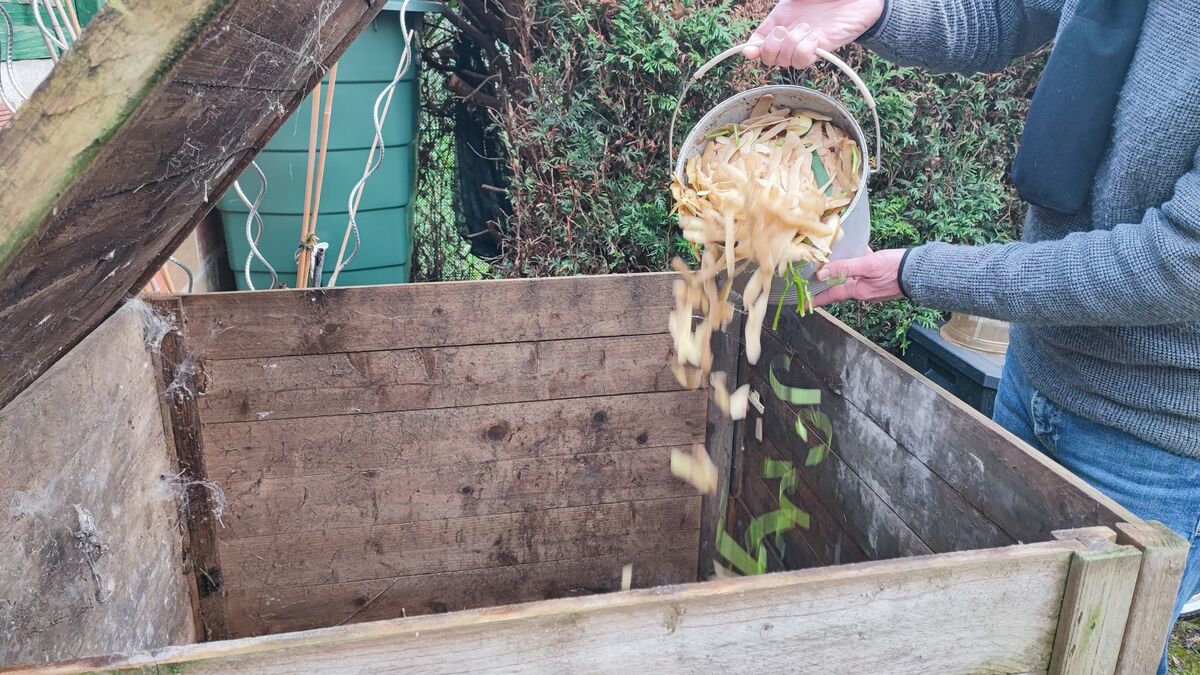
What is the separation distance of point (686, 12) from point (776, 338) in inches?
59.2

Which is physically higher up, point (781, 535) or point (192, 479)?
point (192, 479)

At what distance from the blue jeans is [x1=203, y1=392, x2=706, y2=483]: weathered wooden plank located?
115 cm

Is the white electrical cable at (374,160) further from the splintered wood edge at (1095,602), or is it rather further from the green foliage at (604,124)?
the splintered wood edge at (1095,602)

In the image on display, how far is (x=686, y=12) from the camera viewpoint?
3.18 metres

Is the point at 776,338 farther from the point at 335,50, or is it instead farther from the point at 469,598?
the point at 335,50

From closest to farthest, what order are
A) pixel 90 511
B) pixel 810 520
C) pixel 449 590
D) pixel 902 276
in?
1. pixel 902 276
2. pixel 90 511
3. pixel 810 520
4. pixel 449 590

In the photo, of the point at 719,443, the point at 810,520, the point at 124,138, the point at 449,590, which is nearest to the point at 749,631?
the point at 124,138

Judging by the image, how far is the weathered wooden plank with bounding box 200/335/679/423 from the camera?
224cm

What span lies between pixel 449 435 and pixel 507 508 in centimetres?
31

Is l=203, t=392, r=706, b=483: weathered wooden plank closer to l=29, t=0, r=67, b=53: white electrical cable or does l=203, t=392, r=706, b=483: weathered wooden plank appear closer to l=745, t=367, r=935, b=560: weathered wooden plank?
l=745, t=367, r=935, b=560: weathered wooden plank

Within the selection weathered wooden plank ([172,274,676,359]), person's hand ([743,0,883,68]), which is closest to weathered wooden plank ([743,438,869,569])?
weathered wooden plank ([172,274,676,359])

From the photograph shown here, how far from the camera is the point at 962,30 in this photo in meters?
1.85

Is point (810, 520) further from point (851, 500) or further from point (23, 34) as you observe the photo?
point (23, 34)

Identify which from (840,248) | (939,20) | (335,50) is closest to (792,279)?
(840,248)
